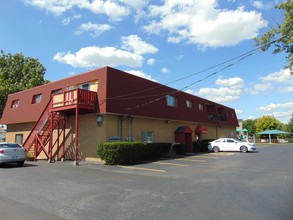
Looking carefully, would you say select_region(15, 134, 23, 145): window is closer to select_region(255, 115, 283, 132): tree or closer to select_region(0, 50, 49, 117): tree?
select_region(0, 50, 49, 117): tree

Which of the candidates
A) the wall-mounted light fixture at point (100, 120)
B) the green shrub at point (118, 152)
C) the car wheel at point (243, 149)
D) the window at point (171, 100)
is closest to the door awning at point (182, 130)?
the window at point (171, 100)

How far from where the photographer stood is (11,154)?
1666 centimetres

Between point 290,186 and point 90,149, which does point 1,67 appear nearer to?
point 90,149

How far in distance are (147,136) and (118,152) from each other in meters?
6.49

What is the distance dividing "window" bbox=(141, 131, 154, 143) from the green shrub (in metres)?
4.62

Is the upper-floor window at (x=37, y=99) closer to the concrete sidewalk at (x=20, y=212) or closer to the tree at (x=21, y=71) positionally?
the tree at (x=21, y=71)

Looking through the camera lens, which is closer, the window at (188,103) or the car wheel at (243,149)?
the car wheel at (243,149)

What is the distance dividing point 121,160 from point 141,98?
6.49 meters

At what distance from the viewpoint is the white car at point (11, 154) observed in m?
16.3

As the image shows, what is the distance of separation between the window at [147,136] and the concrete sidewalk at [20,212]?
1530 centimetres

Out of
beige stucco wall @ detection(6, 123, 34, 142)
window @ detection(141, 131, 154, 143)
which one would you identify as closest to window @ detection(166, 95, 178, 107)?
window @ detection(141, 131, 154, 143)

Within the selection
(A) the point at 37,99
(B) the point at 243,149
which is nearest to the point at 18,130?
(A) the point at 37,99

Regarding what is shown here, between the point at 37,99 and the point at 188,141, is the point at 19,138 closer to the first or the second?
the point at 37,99

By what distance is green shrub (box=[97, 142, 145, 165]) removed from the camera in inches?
661
